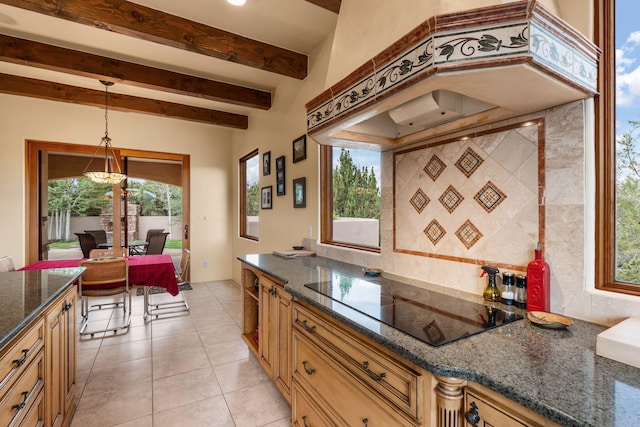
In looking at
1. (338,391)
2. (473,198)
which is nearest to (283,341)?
(338,391)

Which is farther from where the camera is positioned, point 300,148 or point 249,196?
point 249,196

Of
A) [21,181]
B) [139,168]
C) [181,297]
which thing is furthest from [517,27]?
[139,168]

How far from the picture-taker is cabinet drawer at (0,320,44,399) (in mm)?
1030

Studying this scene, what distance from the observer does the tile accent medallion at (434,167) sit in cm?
170

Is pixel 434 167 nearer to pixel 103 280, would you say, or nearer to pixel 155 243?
pixel 103 280

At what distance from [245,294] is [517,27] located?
2.67m

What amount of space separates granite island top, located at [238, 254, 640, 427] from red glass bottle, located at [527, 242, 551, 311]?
106 millimetres

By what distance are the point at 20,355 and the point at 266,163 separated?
126 inches

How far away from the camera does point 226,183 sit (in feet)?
18.7

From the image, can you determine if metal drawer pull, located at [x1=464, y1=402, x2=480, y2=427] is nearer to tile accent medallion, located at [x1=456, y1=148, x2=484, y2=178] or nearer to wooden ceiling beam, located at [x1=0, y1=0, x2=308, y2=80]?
tile accent medallion, located at [x1=456, y1=148, x2=484, y2=178]

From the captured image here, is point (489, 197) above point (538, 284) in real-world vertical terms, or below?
above

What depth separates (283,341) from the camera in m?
1.94

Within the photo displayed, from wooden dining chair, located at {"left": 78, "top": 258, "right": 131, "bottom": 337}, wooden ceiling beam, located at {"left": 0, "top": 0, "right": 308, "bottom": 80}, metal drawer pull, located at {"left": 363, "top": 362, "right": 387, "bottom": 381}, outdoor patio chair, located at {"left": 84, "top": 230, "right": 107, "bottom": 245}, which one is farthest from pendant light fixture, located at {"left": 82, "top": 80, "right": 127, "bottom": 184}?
metal drawer pull, located at {"left": 363, "top": 362, "right": 387, "bottom": 381}

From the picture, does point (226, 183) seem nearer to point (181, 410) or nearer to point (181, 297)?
point (181, 297)
